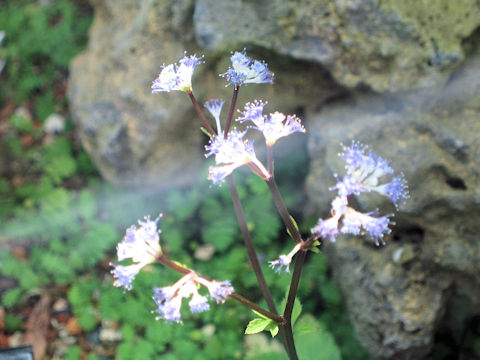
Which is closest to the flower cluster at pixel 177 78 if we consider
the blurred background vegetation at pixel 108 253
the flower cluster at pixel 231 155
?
the flower cluster at pixel 231 155

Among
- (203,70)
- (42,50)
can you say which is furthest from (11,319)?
(42,50)

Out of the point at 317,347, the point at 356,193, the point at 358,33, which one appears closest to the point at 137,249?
the point at 356,193

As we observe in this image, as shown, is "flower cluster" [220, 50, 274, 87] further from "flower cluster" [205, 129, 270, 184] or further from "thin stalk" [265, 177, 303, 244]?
"thin stalk" [265, 177, 303, 244]

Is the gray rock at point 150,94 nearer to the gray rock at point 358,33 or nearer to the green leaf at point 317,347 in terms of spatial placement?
the gray rock at point 358,33

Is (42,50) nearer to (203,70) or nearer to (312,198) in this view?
(203,70)

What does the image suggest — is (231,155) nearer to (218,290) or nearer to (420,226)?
(218,290)
